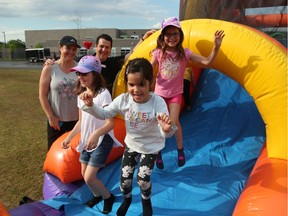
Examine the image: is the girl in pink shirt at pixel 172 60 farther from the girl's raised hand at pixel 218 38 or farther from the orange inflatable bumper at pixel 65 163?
the orange inflatable bumper at pixel 65 163

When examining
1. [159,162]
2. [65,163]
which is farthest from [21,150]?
[159,162]

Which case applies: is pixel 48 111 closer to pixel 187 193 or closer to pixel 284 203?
pixel 187 193

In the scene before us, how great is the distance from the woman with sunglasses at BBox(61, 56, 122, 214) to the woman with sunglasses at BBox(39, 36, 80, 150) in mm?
543

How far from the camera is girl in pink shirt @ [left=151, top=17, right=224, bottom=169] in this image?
293 cm

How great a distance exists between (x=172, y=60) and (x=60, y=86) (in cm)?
127

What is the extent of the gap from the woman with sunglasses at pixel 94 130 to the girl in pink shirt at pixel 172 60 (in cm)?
70

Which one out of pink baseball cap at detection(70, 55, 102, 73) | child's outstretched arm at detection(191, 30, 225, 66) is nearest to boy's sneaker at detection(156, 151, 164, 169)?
child's outstretched arm at detection(191, 30, 225, 66)

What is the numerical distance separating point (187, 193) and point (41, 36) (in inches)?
2105

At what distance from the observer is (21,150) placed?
17.1 feet

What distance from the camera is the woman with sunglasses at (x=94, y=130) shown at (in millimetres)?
2572

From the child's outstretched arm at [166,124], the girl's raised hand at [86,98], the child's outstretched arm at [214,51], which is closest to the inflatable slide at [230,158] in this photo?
the child's outstretched arm at [214,51]

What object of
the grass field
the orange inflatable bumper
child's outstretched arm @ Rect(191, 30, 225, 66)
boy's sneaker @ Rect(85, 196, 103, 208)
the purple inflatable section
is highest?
child's outstretched arm @ Rect(191, 30, 225, 66)

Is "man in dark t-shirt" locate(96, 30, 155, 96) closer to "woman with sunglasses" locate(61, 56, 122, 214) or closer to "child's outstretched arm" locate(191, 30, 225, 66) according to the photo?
"woman with sunglasses" locate(61, 56, 122, 214)

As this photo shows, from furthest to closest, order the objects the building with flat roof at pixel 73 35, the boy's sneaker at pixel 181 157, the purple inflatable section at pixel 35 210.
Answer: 1. the building with flat roof at pixel 73 35
2. the boy's sneaker at pixel 181 157
3. the purple inflatable section at pixel 35 210
